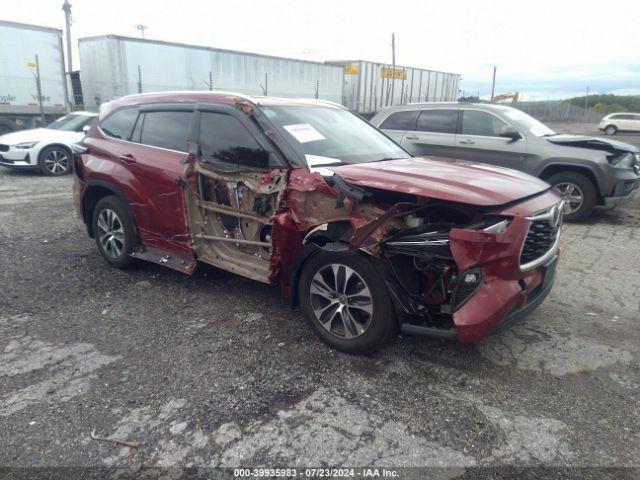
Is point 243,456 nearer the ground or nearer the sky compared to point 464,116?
nearer the ground

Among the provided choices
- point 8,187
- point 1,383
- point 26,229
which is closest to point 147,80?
point 8,187

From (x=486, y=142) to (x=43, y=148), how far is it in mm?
9712

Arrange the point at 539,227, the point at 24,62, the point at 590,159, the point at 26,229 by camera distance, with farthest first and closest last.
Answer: the point at 24,62
the point at 590,159
the point at 26,229
the point at 539,227

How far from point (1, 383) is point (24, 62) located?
14857mm

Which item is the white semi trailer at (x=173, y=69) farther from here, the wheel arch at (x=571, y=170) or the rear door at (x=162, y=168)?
the wheel arch at (x=571, y=170)

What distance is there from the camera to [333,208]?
3.26 metres

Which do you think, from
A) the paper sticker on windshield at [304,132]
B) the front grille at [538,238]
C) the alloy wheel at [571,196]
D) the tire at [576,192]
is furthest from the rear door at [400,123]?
the front grille at [538,238]

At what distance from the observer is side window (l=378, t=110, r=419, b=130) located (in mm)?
8781

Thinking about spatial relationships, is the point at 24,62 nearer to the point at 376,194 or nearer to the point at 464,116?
the point at 464,116

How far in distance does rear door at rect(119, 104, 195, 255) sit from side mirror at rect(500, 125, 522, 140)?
5.35 meters

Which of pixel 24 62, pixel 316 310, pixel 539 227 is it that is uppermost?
pixel 24 62

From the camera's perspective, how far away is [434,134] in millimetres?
8500

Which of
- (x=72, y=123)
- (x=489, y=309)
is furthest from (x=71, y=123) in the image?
(x=489, y=309)

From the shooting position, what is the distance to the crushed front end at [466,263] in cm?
278
